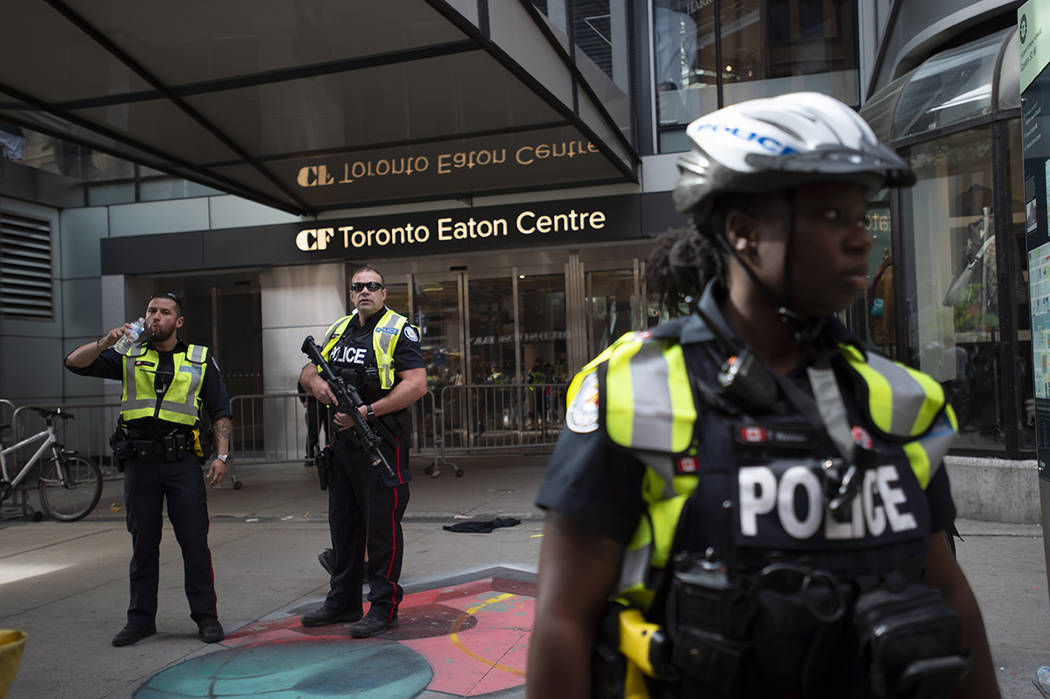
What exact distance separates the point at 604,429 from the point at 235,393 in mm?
15374

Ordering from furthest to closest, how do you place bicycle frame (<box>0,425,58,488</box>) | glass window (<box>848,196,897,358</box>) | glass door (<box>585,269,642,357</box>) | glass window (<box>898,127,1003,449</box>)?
glass door (<box>585,269,642,357</box>), bicycle frame (<box>0,425,58,488</box>), glass window (<box>848,196,897,358</box>), glass window (<box>898,127,1003,449</box>)

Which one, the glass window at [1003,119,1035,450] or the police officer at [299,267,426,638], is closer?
the police officer at [299,267,426,638]

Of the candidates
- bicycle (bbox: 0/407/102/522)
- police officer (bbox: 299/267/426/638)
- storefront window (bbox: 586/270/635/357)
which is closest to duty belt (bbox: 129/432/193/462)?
police officer (bbox: 299/267/426/638)

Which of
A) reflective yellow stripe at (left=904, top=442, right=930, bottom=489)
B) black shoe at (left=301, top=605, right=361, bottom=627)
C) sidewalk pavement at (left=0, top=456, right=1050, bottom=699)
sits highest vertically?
reflective yellow stripe at (left=904, top=442, right=930, bottom=489)

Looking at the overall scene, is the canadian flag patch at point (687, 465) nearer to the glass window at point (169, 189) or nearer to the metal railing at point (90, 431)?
the metal railing at point (90, 431)

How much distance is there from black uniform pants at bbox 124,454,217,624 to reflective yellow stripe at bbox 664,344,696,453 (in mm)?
4235

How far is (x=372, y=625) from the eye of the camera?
474 cm

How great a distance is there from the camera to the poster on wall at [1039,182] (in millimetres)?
3721

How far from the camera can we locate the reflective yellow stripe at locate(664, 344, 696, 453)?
1376mm

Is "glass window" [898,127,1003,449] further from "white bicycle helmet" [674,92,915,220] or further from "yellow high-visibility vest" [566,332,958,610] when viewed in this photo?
"white bicycle helmet" [674,92,915,220]

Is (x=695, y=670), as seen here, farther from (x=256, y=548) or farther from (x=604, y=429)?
(x=256, y=548)

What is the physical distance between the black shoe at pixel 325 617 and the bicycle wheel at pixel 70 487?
5.39 metres

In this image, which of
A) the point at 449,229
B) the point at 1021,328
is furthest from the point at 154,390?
the point at 449,229

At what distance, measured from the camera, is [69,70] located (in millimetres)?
7680
